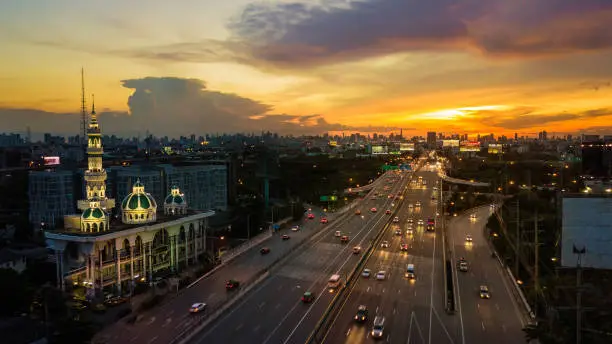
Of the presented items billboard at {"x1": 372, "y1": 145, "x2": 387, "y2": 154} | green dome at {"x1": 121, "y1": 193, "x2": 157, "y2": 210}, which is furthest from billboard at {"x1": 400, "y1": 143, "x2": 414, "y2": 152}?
green dome at {"x1": 121, "y1": 193, "x2": 157, "y2": 210}

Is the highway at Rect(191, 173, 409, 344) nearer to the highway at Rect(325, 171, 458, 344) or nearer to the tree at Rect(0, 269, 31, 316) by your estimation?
the highway at Rect(325, 171, 458, 344)

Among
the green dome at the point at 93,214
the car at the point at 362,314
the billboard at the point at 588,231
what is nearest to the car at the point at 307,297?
the car at the point at 362,314

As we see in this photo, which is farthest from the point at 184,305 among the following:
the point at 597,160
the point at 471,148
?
the point at 471,148

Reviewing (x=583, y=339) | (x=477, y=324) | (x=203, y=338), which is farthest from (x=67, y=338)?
(x=583, y=339)

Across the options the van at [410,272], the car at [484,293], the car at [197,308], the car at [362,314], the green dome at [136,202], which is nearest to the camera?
the car at [362,314]

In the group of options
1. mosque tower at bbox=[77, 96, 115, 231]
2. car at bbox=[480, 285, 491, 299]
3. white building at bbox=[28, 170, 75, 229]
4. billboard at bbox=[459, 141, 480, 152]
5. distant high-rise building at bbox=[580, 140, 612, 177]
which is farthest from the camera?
billboard at bbox=[459, 141, 480, 152]

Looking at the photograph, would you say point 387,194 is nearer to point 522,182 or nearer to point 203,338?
point 522,182

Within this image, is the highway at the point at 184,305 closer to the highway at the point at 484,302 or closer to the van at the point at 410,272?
the van at the point at 410,272
